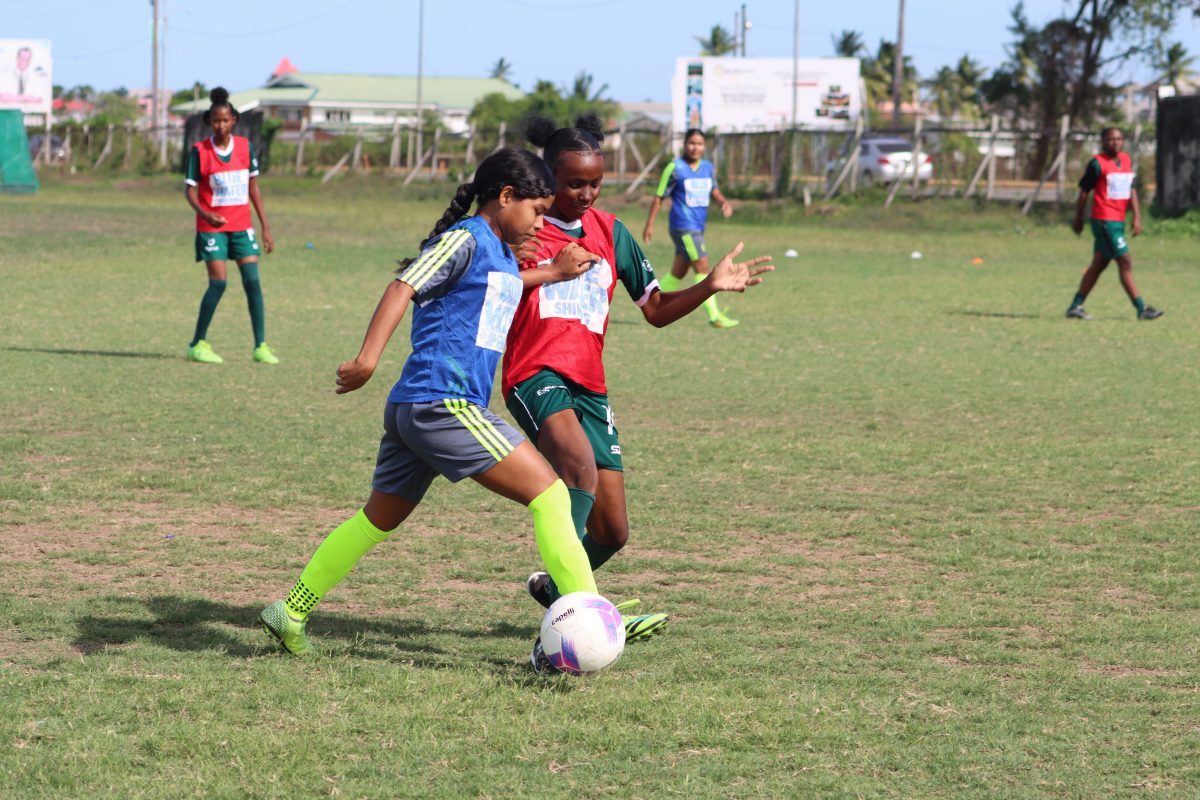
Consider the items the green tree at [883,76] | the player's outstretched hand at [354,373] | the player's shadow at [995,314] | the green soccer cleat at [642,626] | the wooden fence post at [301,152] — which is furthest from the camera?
the green tree at [883,76]

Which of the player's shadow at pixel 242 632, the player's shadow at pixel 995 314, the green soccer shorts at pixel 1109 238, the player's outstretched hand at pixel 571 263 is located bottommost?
the player's shadow at pixel 242 632

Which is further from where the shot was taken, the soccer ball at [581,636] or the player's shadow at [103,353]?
the player's shadow at [103,353]

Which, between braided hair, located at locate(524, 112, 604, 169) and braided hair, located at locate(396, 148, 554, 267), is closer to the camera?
braided hair, located at locate(396, 148, 554, 267)

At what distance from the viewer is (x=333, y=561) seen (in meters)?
4.87

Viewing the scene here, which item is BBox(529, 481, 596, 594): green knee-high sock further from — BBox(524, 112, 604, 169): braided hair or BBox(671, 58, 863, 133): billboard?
BBox(671, 58, 863, 133): billboard

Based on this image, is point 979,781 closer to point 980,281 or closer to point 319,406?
point 319,406

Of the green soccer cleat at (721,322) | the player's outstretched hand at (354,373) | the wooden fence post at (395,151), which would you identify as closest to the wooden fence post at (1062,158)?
the green soccer cleat at (721,322)

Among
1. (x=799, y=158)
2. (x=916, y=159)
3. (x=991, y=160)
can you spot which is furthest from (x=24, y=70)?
(x=991, y=160)

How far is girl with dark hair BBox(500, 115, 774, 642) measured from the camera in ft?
16.7

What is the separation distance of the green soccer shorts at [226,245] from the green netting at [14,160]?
32417mm

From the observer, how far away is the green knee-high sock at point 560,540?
15.3ft

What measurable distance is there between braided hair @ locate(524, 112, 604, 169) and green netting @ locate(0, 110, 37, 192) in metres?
39.0

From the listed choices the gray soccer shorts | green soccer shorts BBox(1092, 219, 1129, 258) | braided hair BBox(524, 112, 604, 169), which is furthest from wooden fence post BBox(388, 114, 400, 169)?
the gray soccer shorts

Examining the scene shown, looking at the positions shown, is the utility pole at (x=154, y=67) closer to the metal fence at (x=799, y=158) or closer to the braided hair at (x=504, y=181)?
the metal fence at (x=799, y=158)
